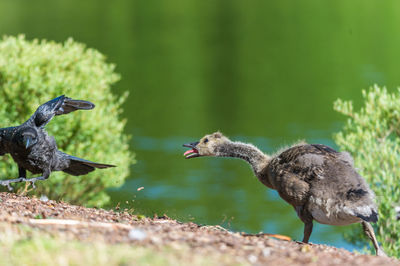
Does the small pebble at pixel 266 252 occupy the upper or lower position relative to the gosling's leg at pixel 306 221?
lower

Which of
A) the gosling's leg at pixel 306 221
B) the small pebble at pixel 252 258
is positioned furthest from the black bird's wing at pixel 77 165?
the small pebble at pixel 252 258

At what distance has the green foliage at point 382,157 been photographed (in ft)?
42.1

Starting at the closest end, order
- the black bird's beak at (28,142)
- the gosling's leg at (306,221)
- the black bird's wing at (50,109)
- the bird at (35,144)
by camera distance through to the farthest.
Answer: the gosling's leg at (306,221)
the black bird's beak at (28,142)
the bird at (35,144)
the black bird's wing at (50,109)

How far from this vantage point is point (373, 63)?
42.8 m

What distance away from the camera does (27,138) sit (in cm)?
886

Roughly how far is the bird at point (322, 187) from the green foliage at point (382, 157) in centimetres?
435

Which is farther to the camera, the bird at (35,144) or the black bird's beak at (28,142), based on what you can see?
the bird at (35,144)

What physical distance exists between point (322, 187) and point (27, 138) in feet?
12.3

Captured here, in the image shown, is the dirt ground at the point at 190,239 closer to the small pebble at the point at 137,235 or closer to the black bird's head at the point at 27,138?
the small pebble at the point at 137,235

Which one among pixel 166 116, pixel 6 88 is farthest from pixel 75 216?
pixel 166 116

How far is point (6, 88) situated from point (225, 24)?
52.4 metres

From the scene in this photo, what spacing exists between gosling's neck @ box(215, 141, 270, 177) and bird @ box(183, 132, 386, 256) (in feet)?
0.96

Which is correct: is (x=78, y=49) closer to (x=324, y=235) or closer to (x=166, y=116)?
(x=324, y=235)

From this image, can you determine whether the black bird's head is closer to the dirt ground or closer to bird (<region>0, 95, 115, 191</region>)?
bird (<region>0, 95, 115, 191</region>)
